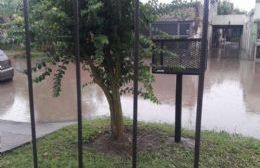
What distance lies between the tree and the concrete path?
1.07 metres

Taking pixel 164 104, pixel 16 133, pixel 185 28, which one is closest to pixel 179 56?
pixel 16 133

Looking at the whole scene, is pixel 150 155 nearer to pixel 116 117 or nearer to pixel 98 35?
pixel 116 117

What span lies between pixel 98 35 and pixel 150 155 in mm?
1463

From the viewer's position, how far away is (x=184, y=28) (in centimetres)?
2244

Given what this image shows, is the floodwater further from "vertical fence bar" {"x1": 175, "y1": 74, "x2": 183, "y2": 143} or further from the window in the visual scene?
the window

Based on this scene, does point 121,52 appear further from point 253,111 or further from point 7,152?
point 253,111

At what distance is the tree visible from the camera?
312cm

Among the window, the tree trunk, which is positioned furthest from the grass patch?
the window

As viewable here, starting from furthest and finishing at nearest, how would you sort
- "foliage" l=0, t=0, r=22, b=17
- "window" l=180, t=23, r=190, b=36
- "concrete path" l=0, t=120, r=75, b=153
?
"window" l=180, t=23, r=190, b=36 → "concrete path" l=0, t=120, r=75, b=153 → "foliage" l=0, t=0, r=22, b=17

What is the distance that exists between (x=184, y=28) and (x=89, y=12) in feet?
65.9

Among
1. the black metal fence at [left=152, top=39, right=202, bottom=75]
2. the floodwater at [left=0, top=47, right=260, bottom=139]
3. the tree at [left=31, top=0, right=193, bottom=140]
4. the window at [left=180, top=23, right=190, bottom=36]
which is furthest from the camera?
the window at [left=180, top=23, right=190, bottom=36]

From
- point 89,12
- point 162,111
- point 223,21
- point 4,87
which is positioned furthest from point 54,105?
point 223,21

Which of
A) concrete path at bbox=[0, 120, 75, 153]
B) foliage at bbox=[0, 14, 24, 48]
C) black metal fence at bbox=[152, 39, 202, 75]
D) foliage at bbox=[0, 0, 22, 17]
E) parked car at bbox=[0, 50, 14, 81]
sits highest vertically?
foliage at bbox=[0, 0, 22, 17]

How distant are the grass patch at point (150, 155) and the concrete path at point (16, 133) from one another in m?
0.19
